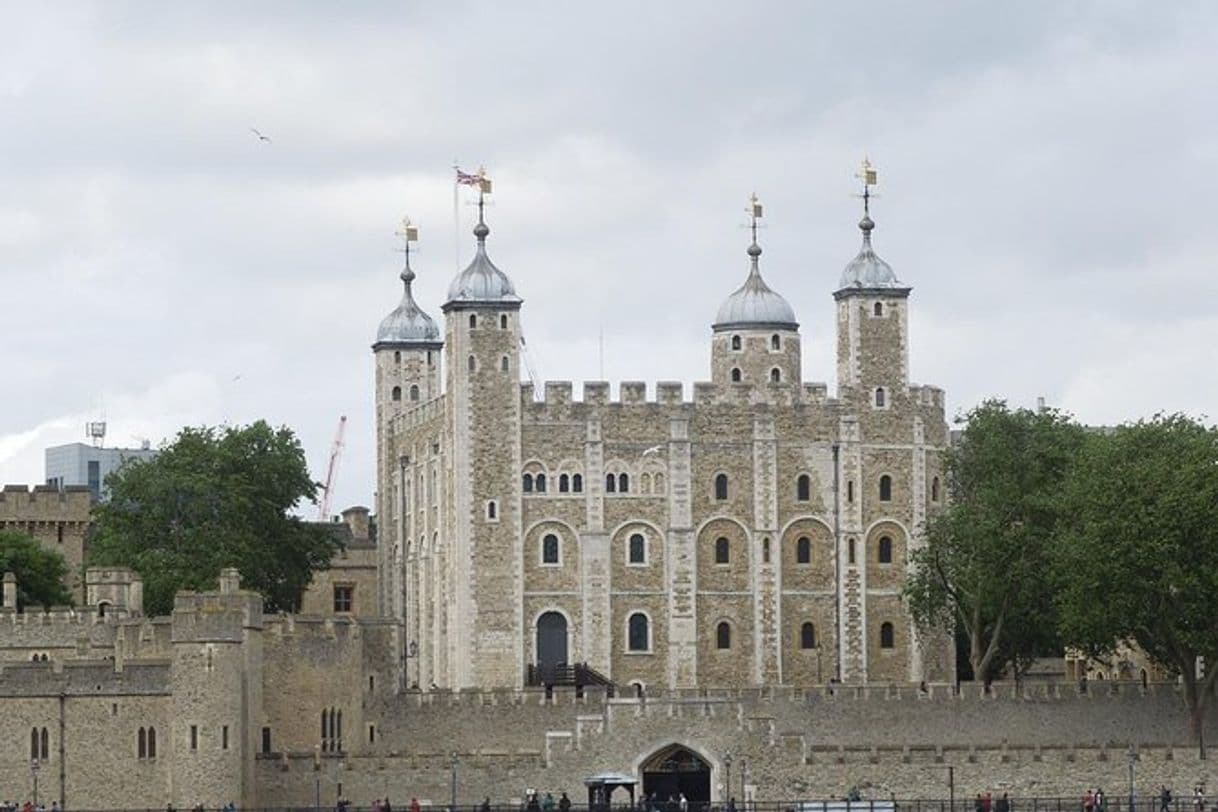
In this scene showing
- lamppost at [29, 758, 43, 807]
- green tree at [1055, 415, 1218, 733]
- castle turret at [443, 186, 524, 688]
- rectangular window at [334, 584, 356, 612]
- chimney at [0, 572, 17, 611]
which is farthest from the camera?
rectangular window at [334, 584, 356, 612]

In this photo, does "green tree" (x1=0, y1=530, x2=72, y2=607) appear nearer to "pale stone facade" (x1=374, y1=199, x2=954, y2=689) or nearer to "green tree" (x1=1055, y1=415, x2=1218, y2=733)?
"pale stone facade" (x1=374, y1=199, x2=954, y2=689)

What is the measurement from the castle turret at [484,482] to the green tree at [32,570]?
13850 mm

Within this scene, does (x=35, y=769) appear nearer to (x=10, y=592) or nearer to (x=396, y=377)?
(x=10, y=592)

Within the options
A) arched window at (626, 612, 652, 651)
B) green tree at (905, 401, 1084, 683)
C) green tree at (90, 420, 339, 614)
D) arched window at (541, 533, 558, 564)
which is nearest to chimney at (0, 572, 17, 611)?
green tree at (90, 420, 339, 614)

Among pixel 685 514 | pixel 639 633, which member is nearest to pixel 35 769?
pixel 639 633

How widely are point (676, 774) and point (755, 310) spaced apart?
3436 centimetres

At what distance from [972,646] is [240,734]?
33957mm

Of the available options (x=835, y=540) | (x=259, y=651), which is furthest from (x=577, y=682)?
(x=259, y=651)

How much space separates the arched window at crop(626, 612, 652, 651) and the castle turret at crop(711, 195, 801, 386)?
9867 mm

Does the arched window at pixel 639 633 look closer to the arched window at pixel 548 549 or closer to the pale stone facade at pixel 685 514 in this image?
the pale stone facade at pixel 685 514

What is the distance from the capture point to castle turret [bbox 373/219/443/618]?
157125mm

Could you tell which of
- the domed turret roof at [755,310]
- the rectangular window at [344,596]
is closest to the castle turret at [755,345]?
the domed turret roof at [755,310]

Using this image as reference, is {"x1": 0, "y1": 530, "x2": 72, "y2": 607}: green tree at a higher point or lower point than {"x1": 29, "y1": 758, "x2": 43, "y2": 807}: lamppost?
higher

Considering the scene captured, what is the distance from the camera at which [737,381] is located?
15000cm
